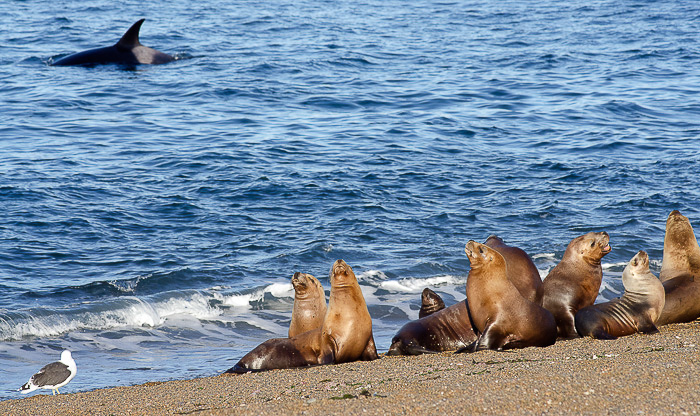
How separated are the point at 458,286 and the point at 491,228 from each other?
6.08 ft

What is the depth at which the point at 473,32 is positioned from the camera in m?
26.7

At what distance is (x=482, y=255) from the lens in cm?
697

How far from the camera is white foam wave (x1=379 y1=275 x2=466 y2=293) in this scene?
32.9ft

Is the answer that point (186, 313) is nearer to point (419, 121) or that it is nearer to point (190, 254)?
point (190, 254)

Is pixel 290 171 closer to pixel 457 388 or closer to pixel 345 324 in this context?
pixel 345 324

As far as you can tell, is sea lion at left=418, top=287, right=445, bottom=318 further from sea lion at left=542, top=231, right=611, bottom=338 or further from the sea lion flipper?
the sea lion flipper

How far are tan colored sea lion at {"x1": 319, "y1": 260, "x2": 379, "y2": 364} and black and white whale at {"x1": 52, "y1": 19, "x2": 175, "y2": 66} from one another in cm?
1686

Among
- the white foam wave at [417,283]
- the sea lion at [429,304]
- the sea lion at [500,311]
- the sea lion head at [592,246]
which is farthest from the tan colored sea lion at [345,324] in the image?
the white foam wave at [417,283]

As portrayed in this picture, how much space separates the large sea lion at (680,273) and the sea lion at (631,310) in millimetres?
272

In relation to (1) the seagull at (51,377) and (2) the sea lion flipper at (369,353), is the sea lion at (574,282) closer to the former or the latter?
(2) the sea lion flipper at (369,353)

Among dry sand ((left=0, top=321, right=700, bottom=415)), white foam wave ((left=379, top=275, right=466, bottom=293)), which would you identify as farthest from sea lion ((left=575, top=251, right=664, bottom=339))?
white foam wave ((left=379, top=275, right=466, bottom=293))

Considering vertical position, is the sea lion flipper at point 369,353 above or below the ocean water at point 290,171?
above

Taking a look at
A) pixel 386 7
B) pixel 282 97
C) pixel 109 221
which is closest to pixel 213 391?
pixel 109 221

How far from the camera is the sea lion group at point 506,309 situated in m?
6.91
